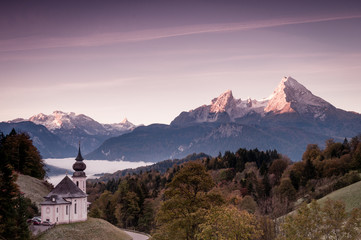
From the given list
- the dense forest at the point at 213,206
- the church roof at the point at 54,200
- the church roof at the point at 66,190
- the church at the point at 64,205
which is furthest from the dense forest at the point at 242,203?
the church roof at the point at 54,200

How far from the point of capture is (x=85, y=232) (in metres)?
92.8

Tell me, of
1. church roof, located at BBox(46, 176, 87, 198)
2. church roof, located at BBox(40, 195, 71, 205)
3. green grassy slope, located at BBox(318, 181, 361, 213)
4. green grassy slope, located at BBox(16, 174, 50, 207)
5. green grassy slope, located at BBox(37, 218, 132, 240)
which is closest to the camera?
green grassy slope, located at BBox(318, 181, 361, 213)

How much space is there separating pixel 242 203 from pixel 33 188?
5401cm

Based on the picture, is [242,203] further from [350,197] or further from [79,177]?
[79,177]

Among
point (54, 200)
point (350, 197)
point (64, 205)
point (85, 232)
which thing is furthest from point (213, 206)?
point (54, 200)

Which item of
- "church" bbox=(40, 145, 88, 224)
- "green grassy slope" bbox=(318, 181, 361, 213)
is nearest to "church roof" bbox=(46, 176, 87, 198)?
"church" bbox=(40, 145, 88, 224)

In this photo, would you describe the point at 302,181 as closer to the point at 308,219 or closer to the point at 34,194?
the point at 34,194

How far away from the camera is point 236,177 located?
175000 millimetres

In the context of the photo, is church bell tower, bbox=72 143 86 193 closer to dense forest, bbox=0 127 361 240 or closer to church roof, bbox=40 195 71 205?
dense forest, bbox=0 127 361 240

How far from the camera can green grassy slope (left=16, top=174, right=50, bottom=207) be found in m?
109

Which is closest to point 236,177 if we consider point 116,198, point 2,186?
point 116,198

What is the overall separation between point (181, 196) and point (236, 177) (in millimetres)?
120070

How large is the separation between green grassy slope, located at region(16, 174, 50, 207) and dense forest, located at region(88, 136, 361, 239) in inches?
685

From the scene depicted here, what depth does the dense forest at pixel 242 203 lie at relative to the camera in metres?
43.5
